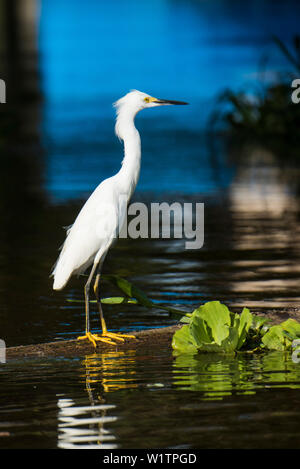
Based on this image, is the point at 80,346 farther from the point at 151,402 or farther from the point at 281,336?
the point at 151,402

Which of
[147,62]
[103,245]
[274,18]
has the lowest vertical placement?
[103,245]

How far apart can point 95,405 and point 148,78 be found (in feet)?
97.7

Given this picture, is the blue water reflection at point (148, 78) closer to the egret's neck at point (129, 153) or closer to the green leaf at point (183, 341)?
the egret's neck at point (129, 153)

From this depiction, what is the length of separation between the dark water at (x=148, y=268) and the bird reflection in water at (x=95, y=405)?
0.01 m

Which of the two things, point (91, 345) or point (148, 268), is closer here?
point (91, 345)

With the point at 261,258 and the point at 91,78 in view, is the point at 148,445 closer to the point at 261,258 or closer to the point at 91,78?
the point at 261,258

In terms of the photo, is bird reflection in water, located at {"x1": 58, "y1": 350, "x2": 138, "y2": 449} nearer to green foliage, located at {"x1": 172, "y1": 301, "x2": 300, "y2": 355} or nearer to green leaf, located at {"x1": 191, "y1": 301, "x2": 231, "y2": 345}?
green foliage, located at {"x1": 172, "y1": 301, "x2": 300, "y2": 355}

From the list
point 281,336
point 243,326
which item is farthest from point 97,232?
point 281,336

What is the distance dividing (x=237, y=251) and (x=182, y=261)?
739 mm

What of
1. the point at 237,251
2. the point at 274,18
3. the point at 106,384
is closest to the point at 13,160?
the point at 237,251

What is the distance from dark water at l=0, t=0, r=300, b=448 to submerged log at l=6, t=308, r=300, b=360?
0.19 metres

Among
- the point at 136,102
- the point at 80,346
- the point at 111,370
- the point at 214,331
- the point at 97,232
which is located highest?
the point at 136,102

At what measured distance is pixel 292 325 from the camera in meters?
7.39

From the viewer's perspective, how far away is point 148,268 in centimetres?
1090
